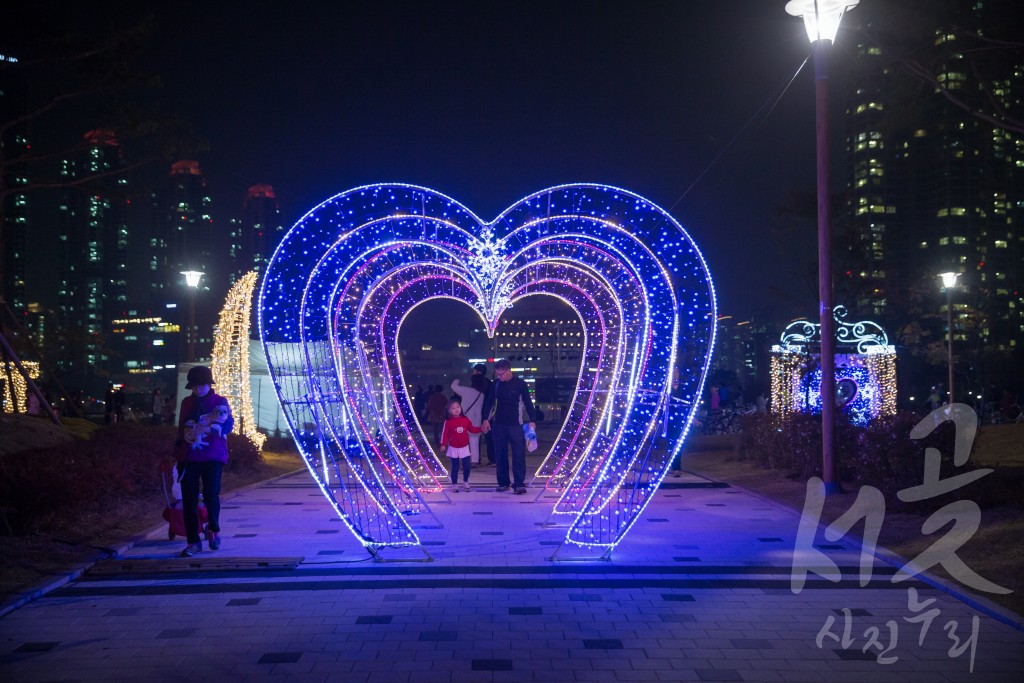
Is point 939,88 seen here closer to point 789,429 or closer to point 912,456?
point 912,456

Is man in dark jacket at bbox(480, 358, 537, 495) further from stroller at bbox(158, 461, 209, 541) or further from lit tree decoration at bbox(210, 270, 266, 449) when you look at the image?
lit tree decoration at bbox(210, 270, 266, 449)

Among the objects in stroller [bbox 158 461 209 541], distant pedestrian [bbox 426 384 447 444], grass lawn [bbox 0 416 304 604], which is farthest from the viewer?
distant pedestrian [bbox 426 384 447 444]

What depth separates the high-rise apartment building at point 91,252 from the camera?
50.3 feet

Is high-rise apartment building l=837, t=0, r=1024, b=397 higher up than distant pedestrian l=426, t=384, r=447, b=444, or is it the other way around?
high-rise apartment building l=837, t=0, r=1024, b=397

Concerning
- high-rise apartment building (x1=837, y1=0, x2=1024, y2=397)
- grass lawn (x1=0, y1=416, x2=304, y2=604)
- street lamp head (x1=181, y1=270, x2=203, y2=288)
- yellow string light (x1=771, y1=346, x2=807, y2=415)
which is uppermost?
high-rise apartment building (x1=837, y1=0, x2=1024, y2=397)

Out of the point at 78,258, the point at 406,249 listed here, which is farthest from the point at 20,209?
the point at 78,258

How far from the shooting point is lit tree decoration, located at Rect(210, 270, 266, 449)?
61.4 feet

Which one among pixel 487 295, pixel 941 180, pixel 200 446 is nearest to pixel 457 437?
pixel 487 295

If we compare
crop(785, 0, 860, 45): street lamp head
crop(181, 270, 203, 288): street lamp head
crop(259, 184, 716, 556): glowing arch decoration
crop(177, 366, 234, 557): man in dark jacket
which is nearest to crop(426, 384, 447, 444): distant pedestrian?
crop(259, 184, 716, 556): glowing arch decoration

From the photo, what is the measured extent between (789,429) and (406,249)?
22.1ft

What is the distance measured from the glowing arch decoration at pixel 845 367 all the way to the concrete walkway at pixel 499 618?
1367 cm

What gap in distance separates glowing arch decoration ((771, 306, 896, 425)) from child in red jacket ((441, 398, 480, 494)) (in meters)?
11.1

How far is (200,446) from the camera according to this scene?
23.9 ft

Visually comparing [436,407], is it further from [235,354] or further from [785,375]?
[785,375]
